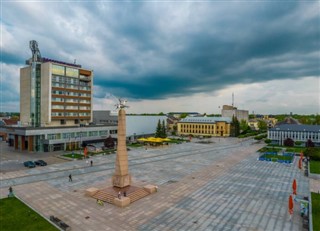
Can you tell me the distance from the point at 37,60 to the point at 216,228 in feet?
268

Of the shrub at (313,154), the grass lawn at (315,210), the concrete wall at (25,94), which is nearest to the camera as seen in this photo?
the grass lawn at (315,210)

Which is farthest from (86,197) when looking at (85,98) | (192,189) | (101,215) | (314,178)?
(85,98)

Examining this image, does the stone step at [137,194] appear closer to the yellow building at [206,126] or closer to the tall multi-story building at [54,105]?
the tall multi-story building at [54,105]

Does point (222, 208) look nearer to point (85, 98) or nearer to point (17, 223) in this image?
point (17, 223)

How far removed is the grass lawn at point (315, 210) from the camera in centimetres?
2341

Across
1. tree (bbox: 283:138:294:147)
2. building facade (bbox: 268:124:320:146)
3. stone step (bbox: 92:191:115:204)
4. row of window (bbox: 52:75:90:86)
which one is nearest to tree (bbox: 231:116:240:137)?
building facade (bbox: 268:124:320:146)

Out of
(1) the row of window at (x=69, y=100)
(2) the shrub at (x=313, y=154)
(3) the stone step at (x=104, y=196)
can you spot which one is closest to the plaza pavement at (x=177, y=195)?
(3) the stone step at (x=104, y=196)

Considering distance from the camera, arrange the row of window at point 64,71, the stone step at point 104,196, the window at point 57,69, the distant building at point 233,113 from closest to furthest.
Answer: the stone step at point 104,196, the window at point 57,69, the row of window at point 64,71, the distant building at point 233,113

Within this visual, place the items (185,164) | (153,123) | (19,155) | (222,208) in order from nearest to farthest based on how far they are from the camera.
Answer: (222,208), (185,164), (19,155), (153,123)

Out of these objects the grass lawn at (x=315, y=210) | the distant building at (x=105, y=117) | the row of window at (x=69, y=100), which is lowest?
the grass lawn at (x=315, y=210)

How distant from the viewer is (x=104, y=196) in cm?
3064

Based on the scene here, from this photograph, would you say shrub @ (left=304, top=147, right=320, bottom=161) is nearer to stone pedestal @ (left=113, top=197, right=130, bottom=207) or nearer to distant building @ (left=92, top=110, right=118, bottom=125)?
stone pedestal @ (left=113, top=197, right=130, bottom=207)

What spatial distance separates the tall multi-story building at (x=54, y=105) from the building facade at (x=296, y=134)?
63.9 metres

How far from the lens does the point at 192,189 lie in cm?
3491
